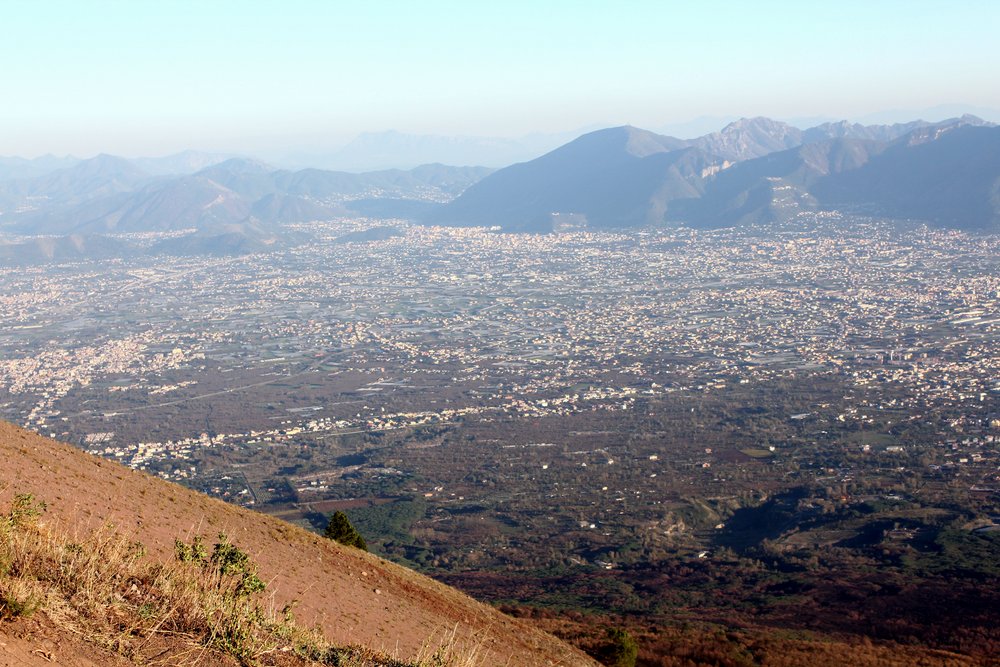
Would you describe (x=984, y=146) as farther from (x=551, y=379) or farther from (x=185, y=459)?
(x=185, y=459)

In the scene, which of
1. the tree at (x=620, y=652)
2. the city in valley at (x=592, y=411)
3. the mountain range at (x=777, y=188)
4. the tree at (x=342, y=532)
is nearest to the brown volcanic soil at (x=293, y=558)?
the tree at (x=620, y=652)

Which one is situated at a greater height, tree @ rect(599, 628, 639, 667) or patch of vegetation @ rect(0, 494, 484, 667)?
patch of vegetation @ rect(0, 494, 484, 667)

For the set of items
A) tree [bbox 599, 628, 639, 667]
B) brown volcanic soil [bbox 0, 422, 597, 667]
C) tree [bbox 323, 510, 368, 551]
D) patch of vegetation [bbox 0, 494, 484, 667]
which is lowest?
tree [bbox 599, 628, 639, 667]

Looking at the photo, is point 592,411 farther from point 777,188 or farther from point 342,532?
point 777,188

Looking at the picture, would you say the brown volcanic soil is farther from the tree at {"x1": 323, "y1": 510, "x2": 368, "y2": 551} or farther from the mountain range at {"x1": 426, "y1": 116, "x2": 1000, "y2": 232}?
the mountain range at {"x1": 426, "y1": 116, "x2": 1000, "y2": 232}

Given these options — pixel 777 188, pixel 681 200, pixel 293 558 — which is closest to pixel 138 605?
pixel 293 558

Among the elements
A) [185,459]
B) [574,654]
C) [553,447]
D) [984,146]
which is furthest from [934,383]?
[984,146]

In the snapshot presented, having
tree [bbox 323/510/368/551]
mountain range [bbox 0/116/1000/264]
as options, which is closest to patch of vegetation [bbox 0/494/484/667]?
tree [bbox 323/510/368/551]
